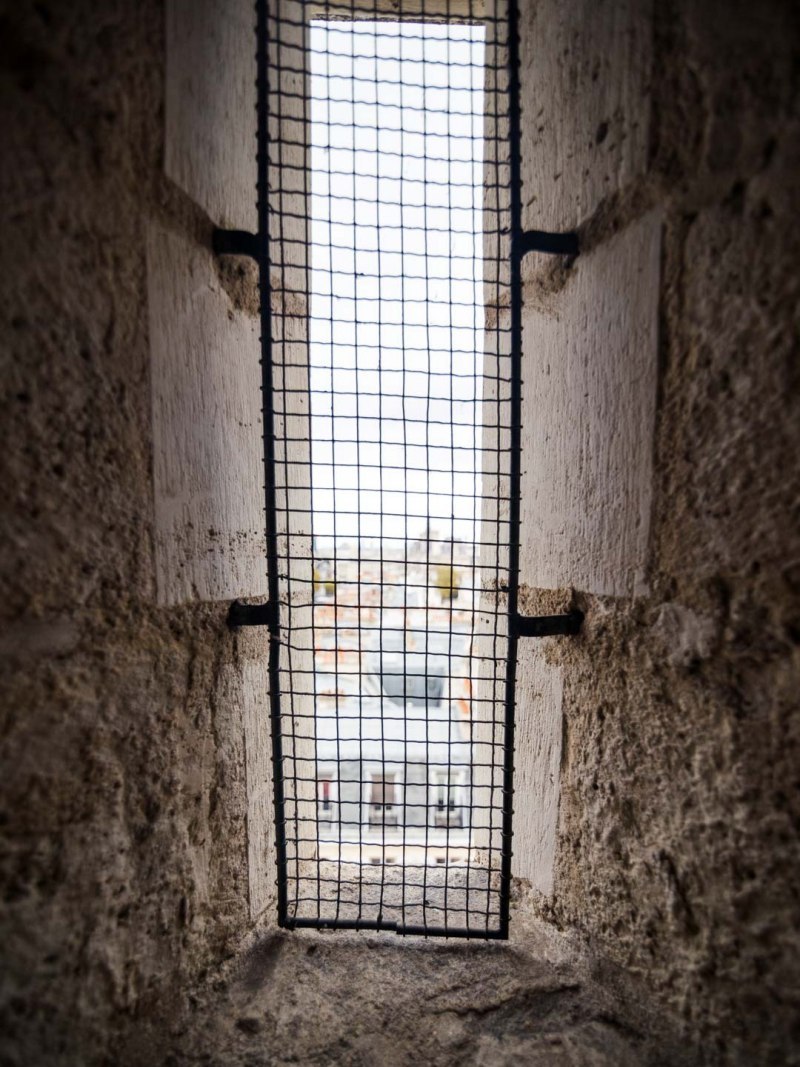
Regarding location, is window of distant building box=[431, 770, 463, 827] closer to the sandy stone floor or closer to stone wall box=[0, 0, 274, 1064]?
the sandy stone floor

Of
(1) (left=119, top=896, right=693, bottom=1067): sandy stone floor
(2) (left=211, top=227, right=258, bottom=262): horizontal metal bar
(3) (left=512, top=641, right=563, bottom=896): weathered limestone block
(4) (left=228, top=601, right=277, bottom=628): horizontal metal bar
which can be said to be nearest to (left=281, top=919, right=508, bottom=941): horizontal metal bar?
(1) (left=119, top=896, right=693, bottom=1067): sandy stone floor

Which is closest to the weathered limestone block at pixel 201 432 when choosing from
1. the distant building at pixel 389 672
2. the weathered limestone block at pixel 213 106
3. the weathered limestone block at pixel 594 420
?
the weathered limestone block at pixel 213 106

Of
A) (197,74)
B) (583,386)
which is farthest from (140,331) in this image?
(583,386)

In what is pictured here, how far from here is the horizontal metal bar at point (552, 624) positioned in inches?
33.8

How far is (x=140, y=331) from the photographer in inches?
26.9

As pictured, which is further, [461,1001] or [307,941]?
[307,941]

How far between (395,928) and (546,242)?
118cm

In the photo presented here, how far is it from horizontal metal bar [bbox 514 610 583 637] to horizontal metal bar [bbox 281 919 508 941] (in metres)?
0.53

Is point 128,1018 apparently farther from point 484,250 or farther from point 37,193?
point 484,250

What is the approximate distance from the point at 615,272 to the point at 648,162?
13 cm

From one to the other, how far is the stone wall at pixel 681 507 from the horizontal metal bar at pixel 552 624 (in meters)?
0.02

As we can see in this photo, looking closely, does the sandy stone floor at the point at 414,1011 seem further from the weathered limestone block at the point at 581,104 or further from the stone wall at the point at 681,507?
the weathered limestone block at the point at 581,104

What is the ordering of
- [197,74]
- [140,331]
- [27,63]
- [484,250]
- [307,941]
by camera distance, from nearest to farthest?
[27,63]
[140,331]
[197,74]
[307,941]
[484,250]

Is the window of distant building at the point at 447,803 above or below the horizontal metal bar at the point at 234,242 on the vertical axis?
below
